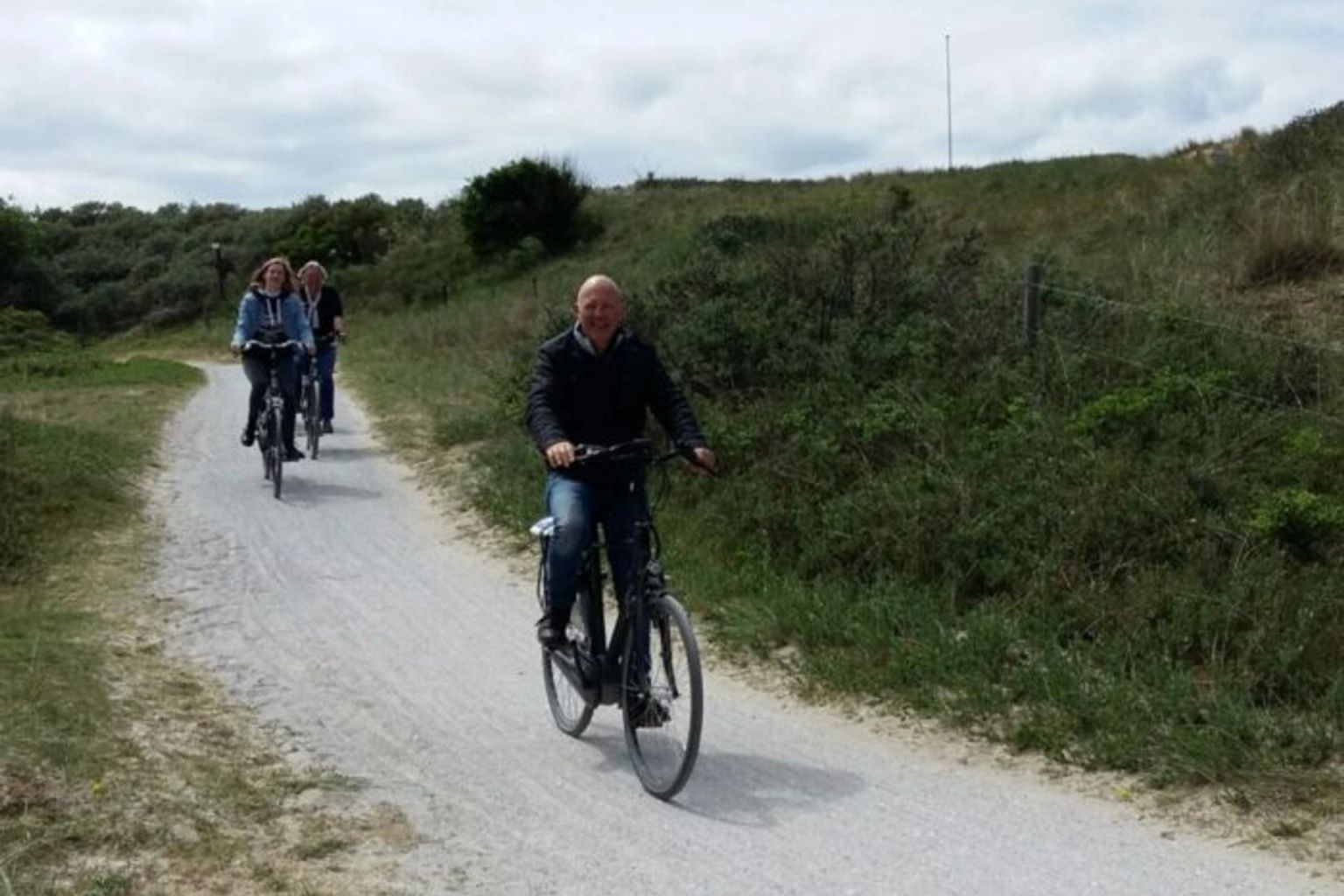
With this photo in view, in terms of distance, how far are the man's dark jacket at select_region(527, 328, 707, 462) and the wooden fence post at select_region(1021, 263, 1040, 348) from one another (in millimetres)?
5735

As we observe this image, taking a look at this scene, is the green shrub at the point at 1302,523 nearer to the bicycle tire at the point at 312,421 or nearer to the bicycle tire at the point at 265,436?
the bicycle tire at the point at 265,436

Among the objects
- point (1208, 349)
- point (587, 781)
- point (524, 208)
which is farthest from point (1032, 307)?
point (524, 208)

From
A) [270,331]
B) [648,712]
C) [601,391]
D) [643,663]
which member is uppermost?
[270,331]

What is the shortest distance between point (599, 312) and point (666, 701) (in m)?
1.74

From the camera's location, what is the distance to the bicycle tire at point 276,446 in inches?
537

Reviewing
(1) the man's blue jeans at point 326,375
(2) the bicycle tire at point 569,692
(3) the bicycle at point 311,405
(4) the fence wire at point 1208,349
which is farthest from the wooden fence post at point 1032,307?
(1) the man's blue jeans at point 326,375

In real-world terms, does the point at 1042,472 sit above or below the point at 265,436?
below

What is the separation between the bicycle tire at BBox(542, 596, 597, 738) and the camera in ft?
22.7

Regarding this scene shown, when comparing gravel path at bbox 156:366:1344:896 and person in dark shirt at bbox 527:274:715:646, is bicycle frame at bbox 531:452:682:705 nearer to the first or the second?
person in dark shirt at bbox 527:274:715:646

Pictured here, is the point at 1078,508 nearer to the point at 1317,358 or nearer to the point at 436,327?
the point at 1317,358

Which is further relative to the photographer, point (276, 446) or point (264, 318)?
point (264, 318)

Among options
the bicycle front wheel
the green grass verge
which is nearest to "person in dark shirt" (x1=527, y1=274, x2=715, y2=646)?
the green grass verge

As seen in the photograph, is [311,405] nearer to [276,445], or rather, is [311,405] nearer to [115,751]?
[276,445]

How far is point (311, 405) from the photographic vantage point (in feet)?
51.9
